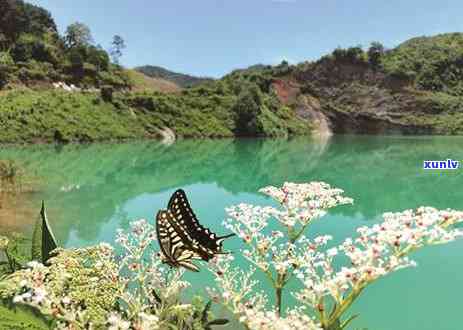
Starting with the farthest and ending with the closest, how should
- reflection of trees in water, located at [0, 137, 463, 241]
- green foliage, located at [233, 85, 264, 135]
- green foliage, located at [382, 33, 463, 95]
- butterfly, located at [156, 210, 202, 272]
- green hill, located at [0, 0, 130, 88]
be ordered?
1. green foliage, located at [382, 33, 463, 95]
2. green foliage, located at [233, 85, 264, 135]
3. green hill, located at [0, 0, 130, 88]
4. reflection of trees in water, located at [0, 137, 463, 241]
5. butterfly, located at [156, 210, 202, 272]

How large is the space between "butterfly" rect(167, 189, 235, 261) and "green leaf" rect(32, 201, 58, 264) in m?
0.98

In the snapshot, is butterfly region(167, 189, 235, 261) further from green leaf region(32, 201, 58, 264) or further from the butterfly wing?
green leaf region(32, 201, 58, 264)

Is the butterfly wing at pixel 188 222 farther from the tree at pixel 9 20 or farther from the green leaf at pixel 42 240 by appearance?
the tree at pixel 9 20

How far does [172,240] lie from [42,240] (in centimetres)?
107

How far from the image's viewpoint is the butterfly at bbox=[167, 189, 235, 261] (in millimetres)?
2828

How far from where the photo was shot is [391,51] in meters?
Answer: 88.8

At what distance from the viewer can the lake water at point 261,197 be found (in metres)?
7.03

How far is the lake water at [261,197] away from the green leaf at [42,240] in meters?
4.71

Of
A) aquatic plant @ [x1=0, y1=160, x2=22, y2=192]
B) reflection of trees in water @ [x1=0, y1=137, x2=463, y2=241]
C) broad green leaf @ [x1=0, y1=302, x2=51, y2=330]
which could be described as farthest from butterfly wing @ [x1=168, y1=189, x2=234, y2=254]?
aquatic plant @ [x1=0, y1=160, x2=22, y2=192]

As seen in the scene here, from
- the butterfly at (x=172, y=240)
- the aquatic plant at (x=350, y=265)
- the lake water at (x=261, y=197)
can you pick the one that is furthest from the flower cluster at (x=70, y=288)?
the lake water at (x=261, y=197)

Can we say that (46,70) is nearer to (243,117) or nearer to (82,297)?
(243,117)

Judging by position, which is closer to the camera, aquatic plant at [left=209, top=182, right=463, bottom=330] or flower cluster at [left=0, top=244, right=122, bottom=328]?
flower cluster at [left=0, top=244, right=122, bottom=328]

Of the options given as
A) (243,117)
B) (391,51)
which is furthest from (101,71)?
(391,51)

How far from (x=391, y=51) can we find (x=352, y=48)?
1328cm
